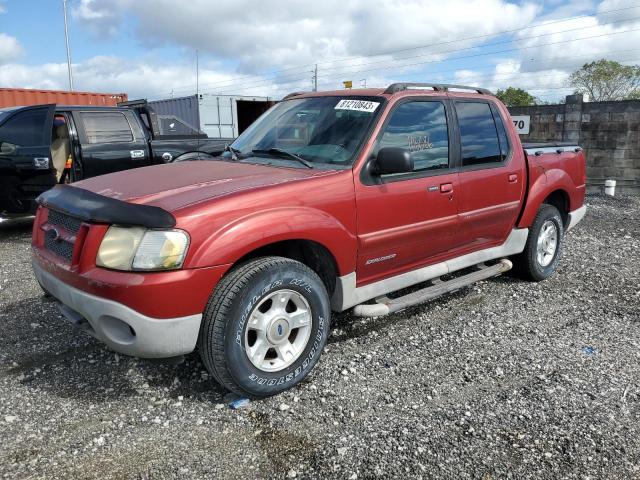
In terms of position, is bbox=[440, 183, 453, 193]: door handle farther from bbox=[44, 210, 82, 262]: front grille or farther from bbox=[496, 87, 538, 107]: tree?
bbox=[496, 87, 538, 107]: tree

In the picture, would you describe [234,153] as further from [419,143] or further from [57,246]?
[57,246]

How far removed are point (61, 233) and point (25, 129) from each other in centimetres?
499

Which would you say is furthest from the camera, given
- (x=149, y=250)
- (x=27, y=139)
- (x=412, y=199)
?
(x=27, y=139)

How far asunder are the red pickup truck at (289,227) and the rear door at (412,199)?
12 millimetres

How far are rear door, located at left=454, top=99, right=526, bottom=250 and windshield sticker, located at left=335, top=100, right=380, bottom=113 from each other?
90 cm

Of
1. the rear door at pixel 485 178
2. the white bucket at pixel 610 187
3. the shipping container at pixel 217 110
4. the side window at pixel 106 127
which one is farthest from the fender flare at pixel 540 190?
the shipping container at pixel 217 110

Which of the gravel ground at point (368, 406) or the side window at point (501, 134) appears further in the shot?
the side window at point (501, 134)

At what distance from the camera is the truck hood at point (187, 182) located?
2.86 m

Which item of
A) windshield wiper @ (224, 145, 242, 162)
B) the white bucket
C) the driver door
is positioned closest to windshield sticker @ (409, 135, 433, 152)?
windshield wiper @ (224, 145, 242, 162)

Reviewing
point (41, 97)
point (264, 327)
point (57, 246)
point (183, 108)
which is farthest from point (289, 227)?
point (183, 108)

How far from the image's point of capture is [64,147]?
754 cm

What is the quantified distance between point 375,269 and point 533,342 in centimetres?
137

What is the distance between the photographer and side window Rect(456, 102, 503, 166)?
4230 mm

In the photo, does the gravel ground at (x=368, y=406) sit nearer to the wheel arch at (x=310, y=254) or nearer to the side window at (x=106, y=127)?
the wheel arch at (x=310, y=254)
